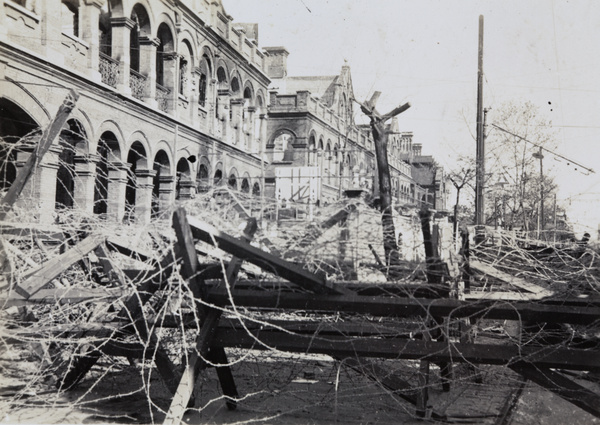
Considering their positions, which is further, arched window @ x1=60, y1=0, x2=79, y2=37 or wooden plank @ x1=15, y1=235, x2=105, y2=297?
arched window @ x1=60, y1=0, x2=79, y2=37

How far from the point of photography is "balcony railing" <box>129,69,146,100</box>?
1887 centimetres

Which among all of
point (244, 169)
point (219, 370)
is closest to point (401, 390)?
point (219, 370)

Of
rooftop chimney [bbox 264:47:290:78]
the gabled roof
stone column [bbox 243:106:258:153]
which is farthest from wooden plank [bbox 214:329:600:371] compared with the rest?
the gabled roof

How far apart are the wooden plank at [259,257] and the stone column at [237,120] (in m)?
23.6

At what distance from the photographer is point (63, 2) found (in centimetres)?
1609

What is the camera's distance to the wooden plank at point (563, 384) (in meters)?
4.54

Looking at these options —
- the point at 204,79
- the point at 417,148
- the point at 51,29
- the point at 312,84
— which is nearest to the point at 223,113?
the point at 204,79

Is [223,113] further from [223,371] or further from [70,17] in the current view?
[223,371]

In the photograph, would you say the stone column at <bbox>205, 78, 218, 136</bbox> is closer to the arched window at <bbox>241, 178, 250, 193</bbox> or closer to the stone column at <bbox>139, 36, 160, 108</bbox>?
the arched window at <bbox>241, 178, 250, 193</bbox>

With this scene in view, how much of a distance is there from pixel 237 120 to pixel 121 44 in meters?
10.4

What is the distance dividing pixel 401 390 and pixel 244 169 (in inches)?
927

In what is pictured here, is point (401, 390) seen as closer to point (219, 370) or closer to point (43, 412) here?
→ point (219, 370)

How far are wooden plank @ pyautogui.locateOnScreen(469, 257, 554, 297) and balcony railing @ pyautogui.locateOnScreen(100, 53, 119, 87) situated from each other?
14.2 metres

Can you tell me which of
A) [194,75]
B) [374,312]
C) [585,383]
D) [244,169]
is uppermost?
[194,75]
